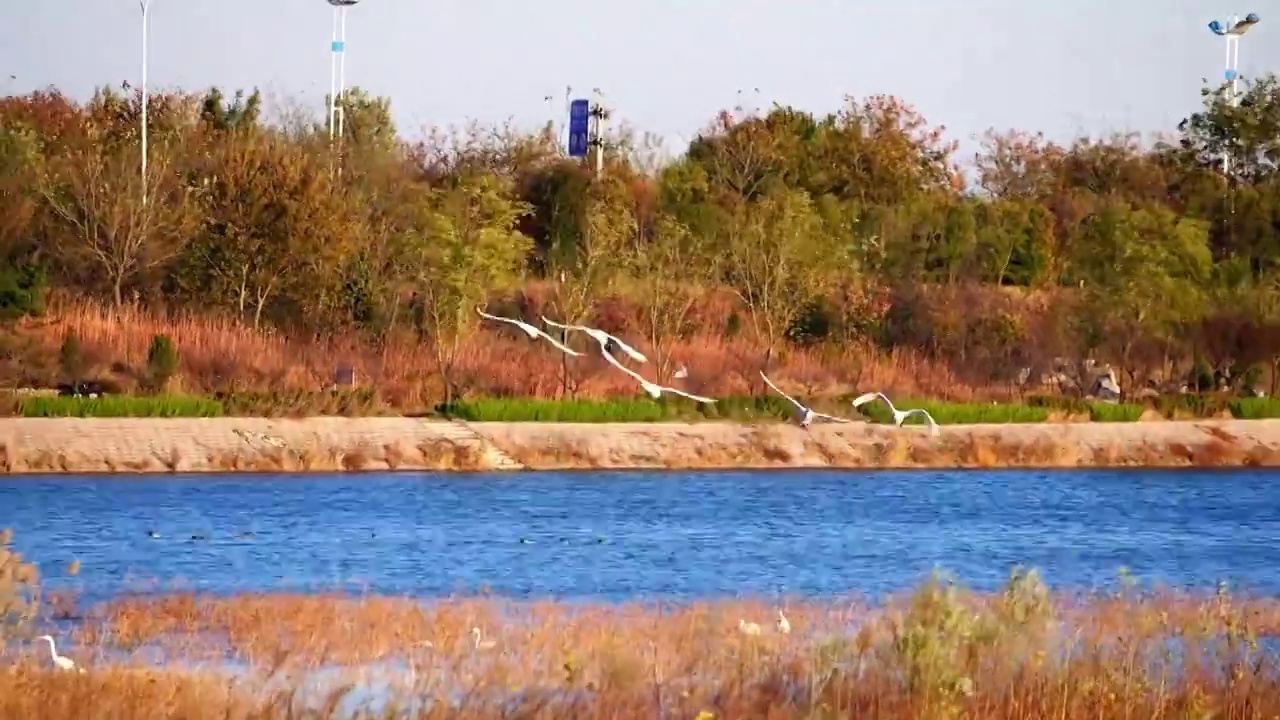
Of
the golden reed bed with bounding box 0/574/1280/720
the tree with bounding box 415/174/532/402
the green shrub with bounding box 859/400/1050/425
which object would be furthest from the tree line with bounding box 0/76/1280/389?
the golden reed bed with bounding box 0/574/1280/720

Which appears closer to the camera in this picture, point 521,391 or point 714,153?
point 521,391

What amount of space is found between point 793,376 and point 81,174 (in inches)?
672

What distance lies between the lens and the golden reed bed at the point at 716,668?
11297 mm

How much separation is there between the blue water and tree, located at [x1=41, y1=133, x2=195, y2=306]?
1317cm

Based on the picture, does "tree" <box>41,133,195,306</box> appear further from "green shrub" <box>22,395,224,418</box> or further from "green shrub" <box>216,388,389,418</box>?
"green shrub" <box>22,395,224,418</box>

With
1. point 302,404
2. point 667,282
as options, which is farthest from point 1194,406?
point 302,404

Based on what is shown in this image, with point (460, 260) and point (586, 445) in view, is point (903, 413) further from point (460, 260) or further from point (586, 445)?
A: point (460, 260)

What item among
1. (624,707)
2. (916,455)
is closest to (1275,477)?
(916,455)

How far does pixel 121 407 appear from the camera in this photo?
3584cm

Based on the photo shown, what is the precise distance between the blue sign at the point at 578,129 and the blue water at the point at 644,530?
26941 mm

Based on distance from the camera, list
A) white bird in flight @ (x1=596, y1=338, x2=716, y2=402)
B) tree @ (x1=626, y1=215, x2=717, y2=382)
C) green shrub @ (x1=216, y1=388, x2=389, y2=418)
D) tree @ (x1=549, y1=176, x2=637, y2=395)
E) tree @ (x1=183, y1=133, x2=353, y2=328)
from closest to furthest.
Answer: white bird in flight @ (x1=596, y1=338, x2=716, y2=402), green shrub @ (x1=216, y1=388, x2=389, y2=418), tree @ (x1=549, y1=176, x2=637, y2=395), tree @ (x1=626, y1=215, x2=717, y2=382), tree @ (x1=183, y1=133, x2=353, y2=328)

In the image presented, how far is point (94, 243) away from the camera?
4750cm

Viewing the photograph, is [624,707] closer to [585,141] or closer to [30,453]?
[30,453]

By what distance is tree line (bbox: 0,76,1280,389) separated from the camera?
4400 cm
